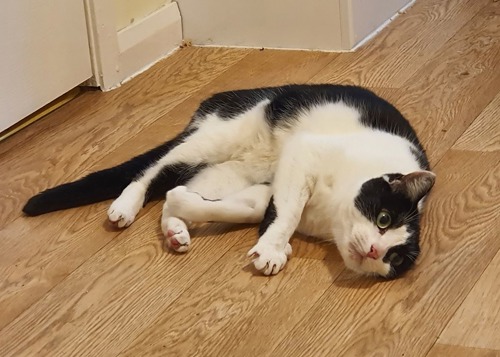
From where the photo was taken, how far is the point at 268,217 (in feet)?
6.03

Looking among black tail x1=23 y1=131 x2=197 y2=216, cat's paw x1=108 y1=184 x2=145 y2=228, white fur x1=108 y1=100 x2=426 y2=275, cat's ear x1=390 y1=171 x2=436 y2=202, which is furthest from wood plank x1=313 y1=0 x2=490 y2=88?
cat's ear x1=390 y1=171 x2=436 y2=202

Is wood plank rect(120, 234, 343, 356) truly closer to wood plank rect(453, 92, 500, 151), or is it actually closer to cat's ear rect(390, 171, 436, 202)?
cat's ear rect(390, 171, 436, 202)

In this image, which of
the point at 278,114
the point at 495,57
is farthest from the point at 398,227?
the point at 495,57

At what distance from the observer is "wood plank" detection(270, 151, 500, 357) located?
1525mm

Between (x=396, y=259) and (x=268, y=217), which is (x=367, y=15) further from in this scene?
(x=396, y=259)

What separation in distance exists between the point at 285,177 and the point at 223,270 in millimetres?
246

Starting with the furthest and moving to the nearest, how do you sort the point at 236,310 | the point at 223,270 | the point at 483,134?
the point at 483,134 < the point at 223,270 < the point at 236,310

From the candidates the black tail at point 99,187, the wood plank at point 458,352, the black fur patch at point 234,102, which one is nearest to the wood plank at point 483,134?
the black fur patch at point 234,102

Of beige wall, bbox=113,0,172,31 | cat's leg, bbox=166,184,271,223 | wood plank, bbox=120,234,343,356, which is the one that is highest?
beige wall, bbox=113,0,172,31

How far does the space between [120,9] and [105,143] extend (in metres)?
0.60

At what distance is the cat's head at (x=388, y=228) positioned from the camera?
1686mm

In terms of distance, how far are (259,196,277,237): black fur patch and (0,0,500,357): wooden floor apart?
0.22ft

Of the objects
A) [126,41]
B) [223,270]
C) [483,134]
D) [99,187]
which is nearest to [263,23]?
[126,41]

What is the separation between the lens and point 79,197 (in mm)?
2035
